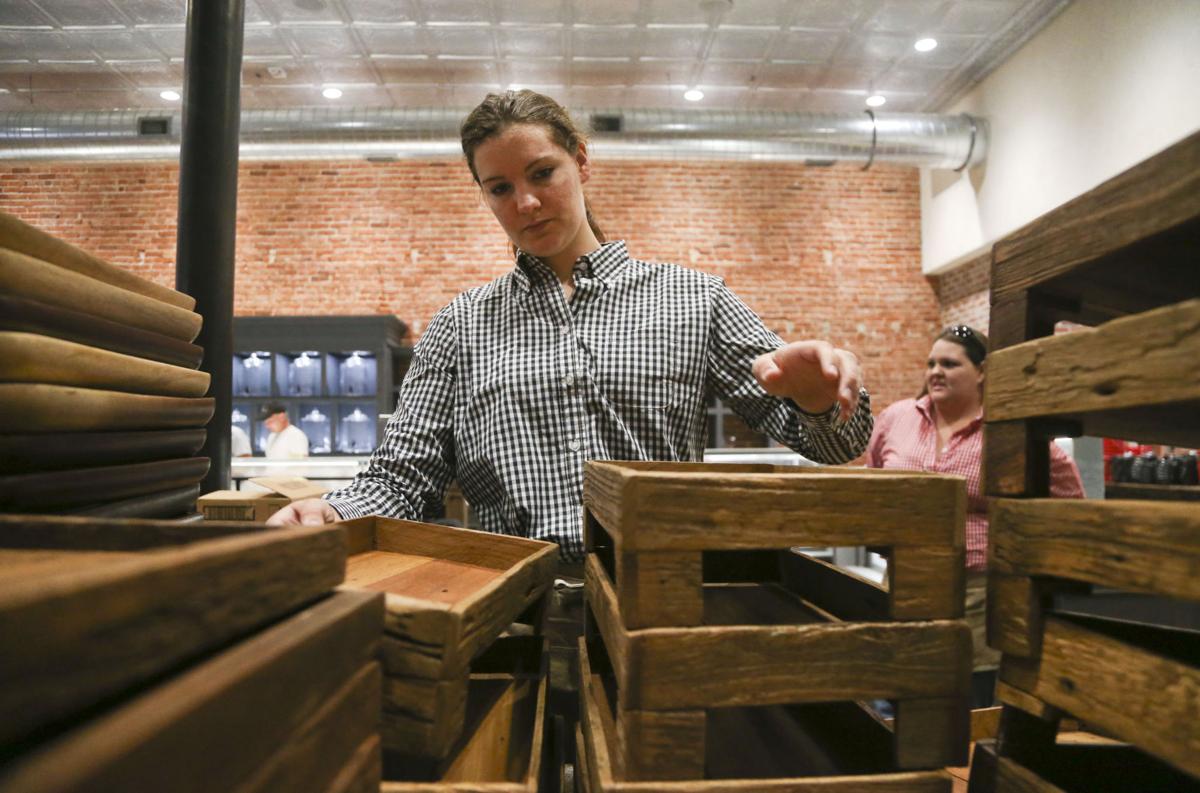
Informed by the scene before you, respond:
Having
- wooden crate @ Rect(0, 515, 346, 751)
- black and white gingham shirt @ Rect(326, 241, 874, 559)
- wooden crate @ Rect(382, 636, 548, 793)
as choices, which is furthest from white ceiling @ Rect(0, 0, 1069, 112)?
wooden crate @ Rect(0, 515, 346, 751)

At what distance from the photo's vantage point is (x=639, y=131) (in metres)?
5.92

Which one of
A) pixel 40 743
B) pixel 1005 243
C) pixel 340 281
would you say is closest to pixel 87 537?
pixel 40 743

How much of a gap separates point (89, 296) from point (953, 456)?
2.96 meters

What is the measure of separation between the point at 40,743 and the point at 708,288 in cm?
131

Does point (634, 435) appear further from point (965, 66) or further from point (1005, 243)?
point (965, 66)

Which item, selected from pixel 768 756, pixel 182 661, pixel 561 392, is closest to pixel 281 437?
pixel 561 392

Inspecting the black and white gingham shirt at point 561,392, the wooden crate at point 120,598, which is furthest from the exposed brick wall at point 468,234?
the wooden crate at point 120,598

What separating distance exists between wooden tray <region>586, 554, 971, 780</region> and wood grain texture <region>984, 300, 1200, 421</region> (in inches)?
9.1

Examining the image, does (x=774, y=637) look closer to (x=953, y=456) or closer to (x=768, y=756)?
(x=768, y=756)

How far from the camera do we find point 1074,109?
5.02 m

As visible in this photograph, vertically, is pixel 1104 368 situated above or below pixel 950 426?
above

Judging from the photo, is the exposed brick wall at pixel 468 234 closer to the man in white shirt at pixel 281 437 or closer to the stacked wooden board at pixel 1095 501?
the man in white shirt at pixel 281 437

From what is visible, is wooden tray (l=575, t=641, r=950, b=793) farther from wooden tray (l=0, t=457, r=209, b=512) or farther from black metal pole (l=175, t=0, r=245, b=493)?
black metal pole (l=175, t=0, r=245, b=493)

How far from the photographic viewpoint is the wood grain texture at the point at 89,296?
0.61m
